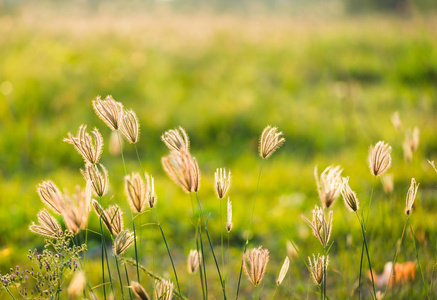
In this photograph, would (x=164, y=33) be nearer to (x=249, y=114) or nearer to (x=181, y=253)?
(x=249, y=114)

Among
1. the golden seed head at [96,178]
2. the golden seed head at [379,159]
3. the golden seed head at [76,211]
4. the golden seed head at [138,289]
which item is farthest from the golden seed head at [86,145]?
the golden seed head at [379,159]

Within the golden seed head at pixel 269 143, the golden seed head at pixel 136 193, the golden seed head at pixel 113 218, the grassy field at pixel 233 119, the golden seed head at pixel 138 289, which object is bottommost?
the grassy field at pixel 233 119

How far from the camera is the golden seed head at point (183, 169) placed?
35.9 inches

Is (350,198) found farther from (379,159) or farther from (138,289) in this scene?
(138,289)

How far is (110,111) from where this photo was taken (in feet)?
3.24

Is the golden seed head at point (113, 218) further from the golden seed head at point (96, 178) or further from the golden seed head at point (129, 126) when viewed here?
the golden seed head at point (129, 126)

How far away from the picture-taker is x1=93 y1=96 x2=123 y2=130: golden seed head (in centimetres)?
98

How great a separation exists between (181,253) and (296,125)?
2561mm

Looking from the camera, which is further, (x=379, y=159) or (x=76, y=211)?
(x=379, y=159)

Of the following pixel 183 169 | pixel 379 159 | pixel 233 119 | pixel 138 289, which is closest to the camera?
pixel 138 289

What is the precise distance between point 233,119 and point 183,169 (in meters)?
3.89

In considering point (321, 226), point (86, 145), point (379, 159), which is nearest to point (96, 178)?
point (86, 145)

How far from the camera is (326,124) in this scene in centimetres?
482

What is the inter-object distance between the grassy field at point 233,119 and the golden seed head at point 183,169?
443 mm
